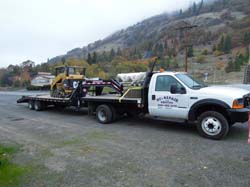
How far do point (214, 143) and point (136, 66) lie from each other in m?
41.0

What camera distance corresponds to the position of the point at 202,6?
19512 centimetres

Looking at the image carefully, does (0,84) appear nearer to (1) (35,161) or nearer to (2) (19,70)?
(2) (19,70)

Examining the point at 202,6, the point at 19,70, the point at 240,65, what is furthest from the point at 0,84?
the point at 202,6

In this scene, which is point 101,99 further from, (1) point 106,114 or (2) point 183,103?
(2) point 183,103

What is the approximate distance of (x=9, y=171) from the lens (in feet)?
14.6

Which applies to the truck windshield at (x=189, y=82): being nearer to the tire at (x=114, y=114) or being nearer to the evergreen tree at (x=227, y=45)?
the tire at (x=114, y=114)

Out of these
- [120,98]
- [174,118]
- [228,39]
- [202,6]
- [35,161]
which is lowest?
[35,161]

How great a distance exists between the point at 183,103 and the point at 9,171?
4.82 m

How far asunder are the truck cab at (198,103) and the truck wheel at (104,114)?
1.76 m

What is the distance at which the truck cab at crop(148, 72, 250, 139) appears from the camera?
245 inches

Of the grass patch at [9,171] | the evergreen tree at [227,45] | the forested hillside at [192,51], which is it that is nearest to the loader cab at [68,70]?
the forested hillside at [192,51]

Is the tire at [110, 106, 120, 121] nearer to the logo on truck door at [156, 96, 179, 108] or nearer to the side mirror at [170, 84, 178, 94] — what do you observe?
the logo on truck door at [156, 96, 179, 108]

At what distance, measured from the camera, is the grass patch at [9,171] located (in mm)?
4016

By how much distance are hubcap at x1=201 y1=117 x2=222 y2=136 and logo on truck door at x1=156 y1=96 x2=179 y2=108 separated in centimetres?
101
